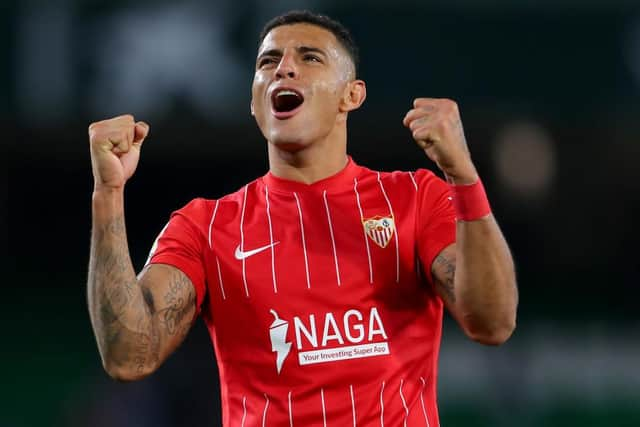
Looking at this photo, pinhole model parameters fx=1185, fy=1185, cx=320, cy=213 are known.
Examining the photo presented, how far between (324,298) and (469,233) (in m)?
0.53

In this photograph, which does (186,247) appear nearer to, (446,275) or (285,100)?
(285,100)

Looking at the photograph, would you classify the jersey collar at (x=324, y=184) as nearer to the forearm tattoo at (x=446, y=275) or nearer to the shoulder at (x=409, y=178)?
the shoulder at (x=409, y=178)

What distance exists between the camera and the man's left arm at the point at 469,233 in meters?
3.19

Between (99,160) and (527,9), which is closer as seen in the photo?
(99,160)

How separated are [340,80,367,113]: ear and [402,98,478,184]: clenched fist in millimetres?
701

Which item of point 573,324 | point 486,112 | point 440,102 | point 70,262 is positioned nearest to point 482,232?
point 440,102

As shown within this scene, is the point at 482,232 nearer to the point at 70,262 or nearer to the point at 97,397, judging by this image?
the point at 97,397

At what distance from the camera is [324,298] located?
11.6ft

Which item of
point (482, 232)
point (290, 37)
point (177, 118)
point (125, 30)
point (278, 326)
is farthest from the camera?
point (177, 118)

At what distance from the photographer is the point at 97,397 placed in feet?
29.6

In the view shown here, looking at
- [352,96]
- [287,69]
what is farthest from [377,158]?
[287,69]

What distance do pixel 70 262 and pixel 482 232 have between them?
751 cm

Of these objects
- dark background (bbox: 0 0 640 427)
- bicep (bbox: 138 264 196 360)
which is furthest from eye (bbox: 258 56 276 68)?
dark background (bbox: 0 0 640 427)

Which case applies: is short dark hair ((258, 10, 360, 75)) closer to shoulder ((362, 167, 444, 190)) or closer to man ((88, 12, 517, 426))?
man ((88, 12, 517, 426))
